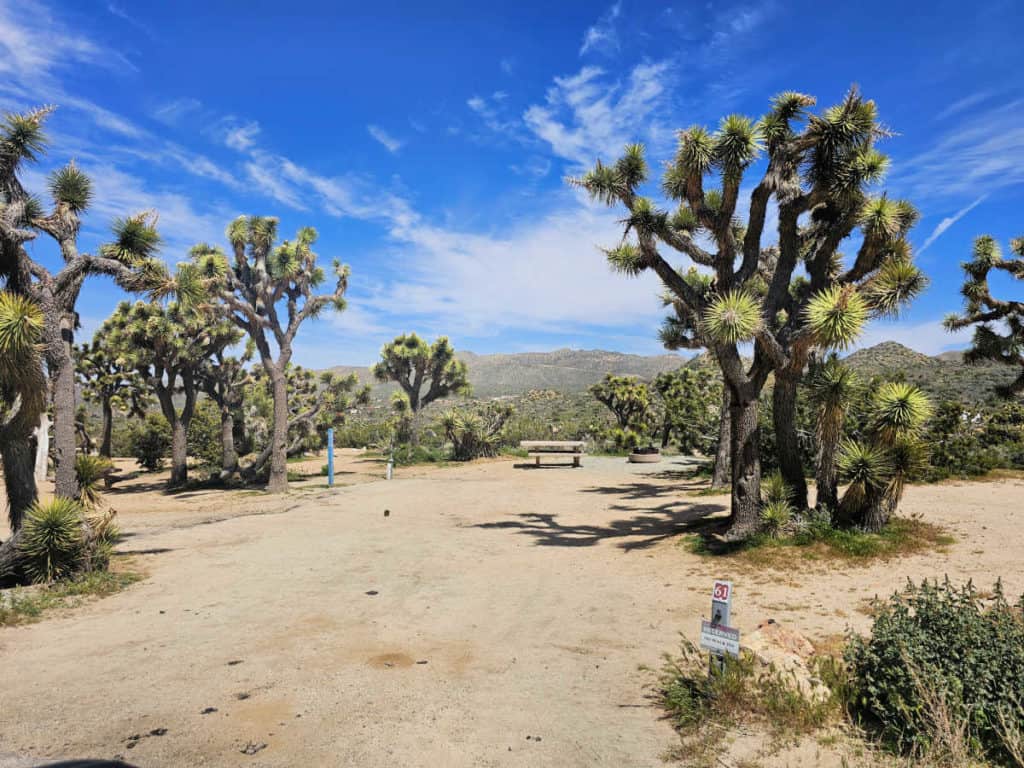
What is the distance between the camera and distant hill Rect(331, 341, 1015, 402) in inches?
1363

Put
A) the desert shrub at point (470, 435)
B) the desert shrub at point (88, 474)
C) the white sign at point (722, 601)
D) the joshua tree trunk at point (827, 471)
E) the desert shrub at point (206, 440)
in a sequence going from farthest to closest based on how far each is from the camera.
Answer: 1. the desert shrub at point (470, 435)
2. the desert shrub at point (206, 440)
3. the desert shrub at point (88, 474)
4. the joshua tree trunk at point (827, 471)
5. the white sign at point (722, 601)

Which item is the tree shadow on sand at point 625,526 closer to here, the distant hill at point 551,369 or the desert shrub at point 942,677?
the desert shrub at point 942,677

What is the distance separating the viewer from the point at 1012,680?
148 inches

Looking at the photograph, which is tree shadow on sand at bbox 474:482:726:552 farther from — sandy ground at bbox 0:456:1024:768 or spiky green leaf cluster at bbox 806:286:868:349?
spiky green leaf cluster at bbox 806:286:868:349

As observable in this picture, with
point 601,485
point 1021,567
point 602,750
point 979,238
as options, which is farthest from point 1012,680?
point 979,238

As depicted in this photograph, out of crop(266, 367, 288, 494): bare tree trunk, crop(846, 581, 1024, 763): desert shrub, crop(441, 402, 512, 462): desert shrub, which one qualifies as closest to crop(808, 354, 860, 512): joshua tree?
crop(846, 581, 1024, 763): desert shrub

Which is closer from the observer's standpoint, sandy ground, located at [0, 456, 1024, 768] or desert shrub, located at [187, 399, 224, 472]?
sandy ground, located at [0, 456, 1024, 768]

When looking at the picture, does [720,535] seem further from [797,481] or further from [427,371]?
[427,371]

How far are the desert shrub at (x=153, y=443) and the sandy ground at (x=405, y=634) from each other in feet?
51.7

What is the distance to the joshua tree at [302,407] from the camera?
2228cm

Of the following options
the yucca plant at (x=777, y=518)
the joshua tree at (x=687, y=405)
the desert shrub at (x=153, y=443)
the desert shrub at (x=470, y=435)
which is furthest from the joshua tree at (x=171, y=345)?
the joshua tree at (x=687, y=405)

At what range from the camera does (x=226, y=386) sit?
2225 centimetres

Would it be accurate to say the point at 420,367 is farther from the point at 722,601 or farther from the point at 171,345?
the point at 722,601

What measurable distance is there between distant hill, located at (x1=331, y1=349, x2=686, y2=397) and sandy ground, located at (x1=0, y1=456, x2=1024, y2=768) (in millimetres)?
80789
